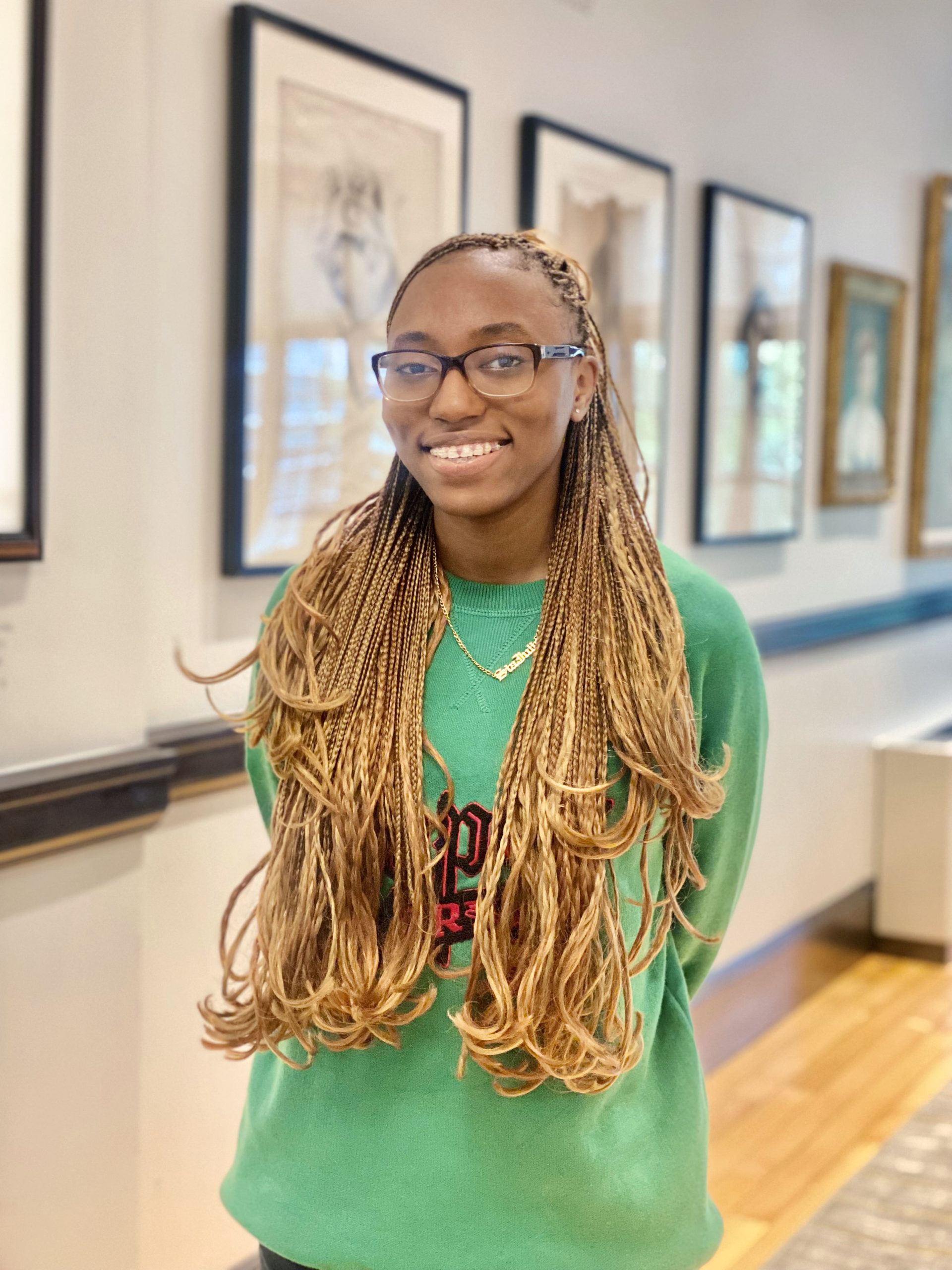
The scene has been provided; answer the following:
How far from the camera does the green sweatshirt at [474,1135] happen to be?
4.20 feet

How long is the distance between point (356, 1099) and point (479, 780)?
32 centimetres

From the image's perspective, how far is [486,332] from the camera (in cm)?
126

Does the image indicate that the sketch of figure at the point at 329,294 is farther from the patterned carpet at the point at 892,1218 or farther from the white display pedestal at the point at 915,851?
the white display pedestal at the point at 915,851

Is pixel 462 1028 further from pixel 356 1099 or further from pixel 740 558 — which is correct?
pixel 740 558

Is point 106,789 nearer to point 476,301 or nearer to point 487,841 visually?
point 487,841

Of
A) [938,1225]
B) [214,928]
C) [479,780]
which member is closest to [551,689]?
[479,780]

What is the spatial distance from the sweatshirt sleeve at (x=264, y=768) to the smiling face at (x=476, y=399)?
27 cm

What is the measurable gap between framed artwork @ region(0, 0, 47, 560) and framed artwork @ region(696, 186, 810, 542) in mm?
2167

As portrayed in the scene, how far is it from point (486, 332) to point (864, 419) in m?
3.56

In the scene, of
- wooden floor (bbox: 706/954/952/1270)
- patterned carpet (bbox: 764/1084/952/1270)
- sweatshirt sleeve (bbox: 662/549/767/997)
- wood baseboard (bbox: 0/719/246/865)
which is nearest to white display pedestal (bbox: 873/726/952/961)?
wooden floor (bbox: 706/954/952/1270)

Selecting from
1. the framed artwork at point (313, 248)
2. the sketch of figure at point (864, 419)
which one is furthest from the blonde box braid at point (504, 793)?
the sketch of figure at point (864, 419)

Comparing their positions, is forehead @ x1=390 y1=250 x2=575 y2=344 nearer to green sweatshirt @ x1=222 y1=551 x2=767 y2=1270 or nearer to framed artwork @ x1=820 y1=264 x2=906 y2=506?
green sweatshirt @ x1=222 y1=551 x2=767 y2=1270

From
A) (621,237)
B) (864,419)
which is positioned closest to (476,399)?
(621,237)

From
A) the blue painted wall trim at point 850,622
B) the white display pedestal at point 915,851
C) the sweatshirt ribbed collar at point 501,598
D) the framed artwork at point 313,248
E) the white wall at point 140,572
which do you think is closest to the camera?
the sweatshirt ribbed collar at point 501,598
